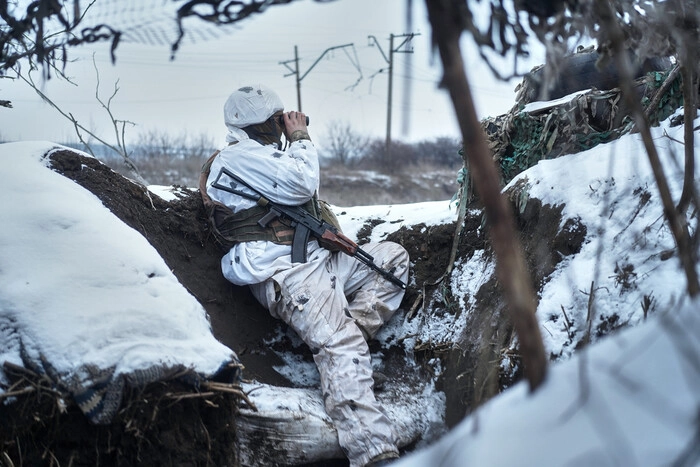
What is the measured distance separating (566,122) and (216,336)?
251cm

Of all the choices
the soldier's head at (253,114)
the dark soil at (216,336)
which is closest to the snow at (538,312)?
the dark soil at (216,336)

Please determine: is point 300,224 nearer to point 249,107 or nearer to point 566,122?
point 249,107

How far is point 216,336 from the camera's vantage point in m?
4.14

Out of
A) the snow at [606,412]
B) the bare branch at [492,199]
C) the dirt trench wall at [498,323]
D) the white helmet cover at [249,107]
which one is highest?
the white helmet cover at [249,107]

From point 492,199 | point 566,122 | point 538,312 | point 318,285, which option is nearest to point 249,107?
point 318,285

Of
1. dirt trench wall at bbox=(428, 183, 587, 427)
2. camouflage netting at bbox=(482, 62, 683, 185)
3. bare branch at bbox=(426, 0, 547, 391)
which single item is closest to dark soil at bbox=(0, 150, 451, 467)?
dirt trench wall at bbox=(428, 183, 587, 427)

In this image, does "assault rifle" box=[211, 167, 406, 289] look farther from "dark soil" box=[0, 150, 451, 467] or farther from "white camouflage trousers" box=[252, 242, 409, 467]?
"dark soil" box=[0, 150, 451, 467]

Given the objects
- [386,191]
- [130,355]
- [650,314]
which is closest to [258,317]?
[130,355]

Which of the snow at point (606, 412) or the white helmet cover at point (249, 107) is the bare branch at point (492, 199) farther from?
the white helmet cover at point (249, 107)

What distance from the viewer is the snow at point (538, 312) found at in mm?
1361

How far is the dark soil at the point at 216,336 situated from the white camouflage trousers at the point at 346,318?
0.24 metres

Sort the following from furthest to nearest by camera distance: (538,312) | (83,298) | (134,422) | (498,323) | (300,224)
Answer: (300,224)
(498,323)
(538,312)
(83,298)
(134,422)

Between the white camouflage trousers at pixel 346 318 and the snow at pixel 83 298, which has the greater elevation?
the snow at pixel 83 298

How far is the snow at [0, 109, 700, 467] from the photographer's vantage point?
1361 mm
